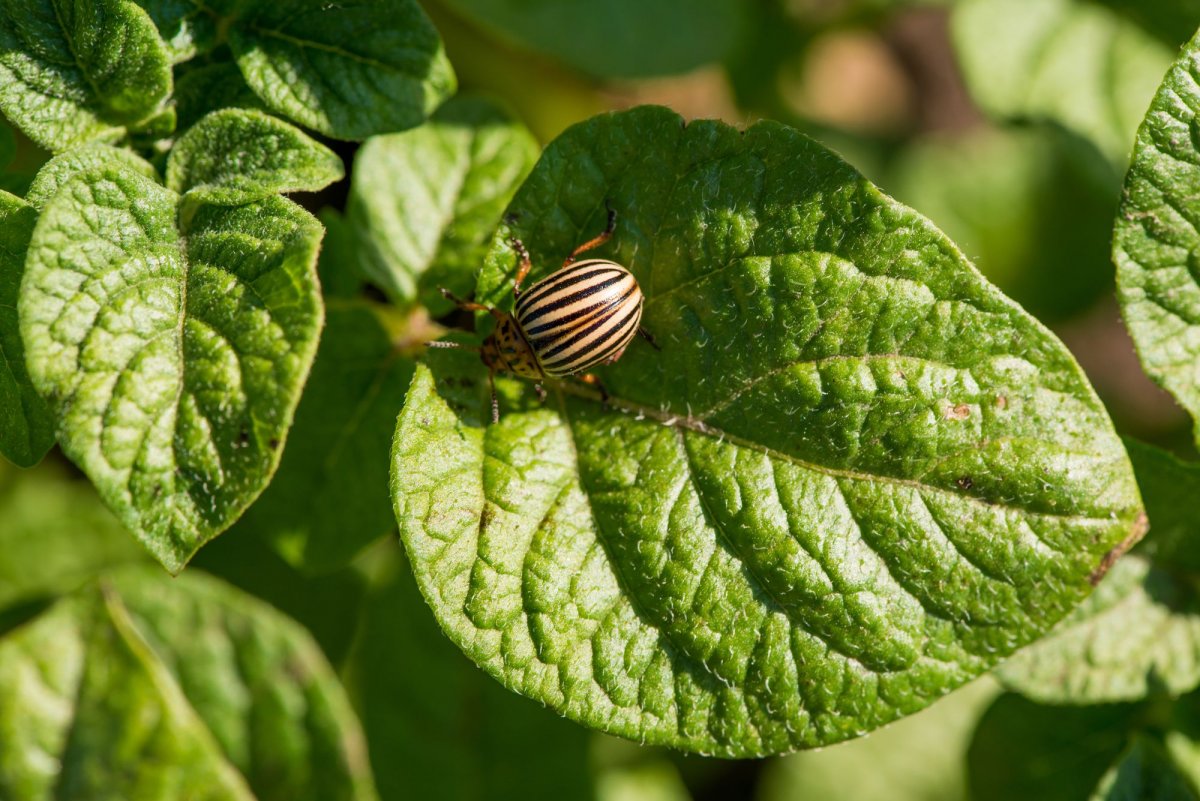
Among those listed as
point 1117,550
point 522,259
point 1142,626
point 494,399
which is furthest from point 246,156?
point 1142,626

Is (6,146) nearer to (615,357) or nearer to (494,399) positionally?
(494,399)

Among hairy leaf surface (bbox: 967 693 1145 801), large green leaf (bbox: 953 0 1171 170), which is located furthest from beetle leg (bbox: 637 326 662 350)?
large green leaf (bbox: 953 0 1171 170)

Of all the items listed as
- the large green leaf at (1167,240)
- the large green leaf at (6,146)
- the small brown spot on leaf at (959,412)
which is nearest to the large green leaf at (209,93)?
the large green leaf at (6,146)

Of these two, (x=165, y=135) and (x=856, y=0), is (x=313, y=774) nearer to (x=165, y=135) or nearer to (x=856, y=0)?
(x=165, y=135)

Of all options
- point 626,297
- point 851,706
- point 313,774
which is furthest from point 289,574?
point 851,706

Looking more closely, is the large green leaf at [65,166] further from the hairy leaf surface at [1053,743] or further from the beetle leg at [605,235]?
the hairy leaf surface at [1053,743]

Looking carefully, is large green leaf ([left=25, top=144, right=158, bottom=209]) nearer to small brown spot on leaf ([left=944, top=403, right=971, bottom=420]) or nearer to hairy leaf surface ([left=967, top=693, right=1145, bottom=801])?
small brown spot on leaf ([left=944, top=403, right=971, bottom=420])
